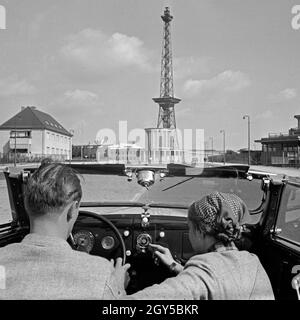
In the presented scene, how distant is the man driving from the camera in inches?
57.7

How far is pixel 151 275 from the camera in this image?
3176 millimetres

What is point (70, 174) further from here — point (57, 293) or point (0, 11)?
point (0, 11)

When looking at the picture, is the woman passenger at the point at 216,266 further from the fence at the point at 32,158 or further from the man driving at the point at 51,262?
the fence at the point at 32,158

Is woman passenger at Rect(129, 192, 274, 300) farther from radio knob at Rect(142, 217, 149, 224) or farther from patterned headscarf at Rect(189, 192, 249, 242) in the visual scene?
radio knob at Rect(142, 217, 149, 224)

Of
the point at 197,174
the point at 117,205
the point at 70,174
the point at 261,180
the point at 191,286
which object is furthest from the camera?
the point at 117,205

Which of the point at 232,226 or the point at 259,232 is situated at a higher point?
the point at 232,226

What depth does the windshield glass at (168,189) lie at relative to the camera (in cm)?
304

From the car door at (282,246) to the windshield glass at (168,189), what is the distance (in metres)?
0.17

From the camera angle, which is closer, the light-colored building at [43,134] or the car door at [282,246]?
the car door at [282,246]

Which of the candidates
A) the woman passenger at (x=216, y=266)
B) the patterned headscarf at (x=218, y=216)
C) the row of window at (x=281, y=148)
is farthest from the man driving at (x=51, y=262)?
the row of window at (x=281, y=148)

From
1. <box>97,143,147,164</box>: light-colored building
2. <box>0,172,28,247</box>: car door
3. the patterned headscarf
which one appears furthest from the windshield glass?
the patterned headscarf

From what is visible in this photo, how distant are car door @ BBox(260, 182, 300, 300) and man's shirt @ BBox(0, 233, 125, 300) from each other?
153 centimetres
